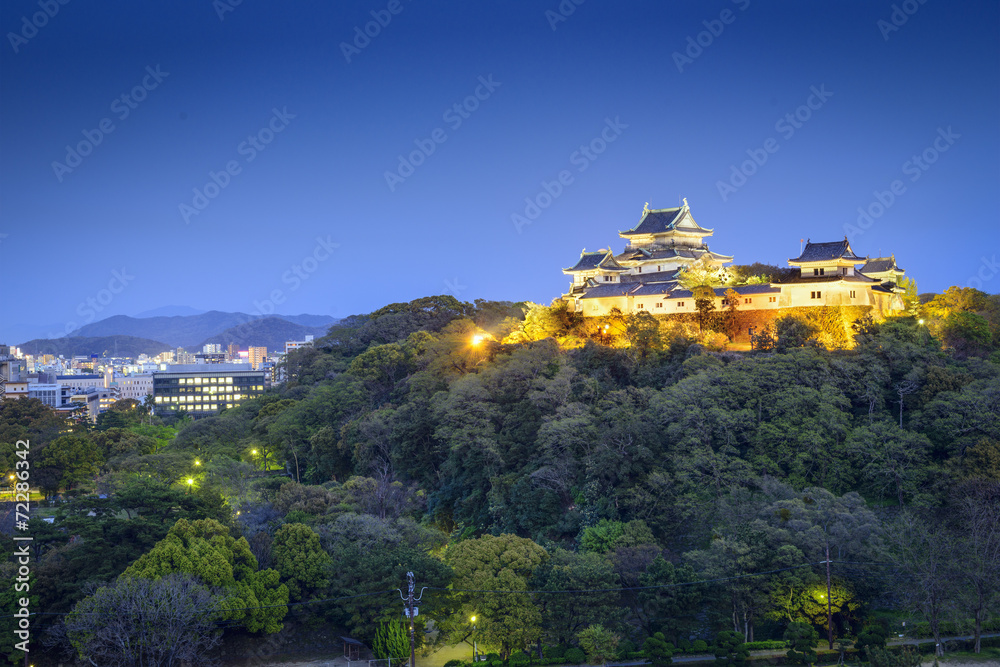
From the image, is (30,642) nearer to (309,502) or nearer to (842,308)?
(309,502)

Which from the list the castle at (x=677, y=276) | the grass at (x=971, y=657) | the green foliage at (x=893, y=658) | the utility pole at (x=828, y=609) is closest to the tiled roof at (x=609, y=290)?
the castle at (x=677, y=276)

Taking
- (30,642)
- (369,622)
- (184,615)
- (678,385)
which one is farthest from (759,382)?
(30,642)

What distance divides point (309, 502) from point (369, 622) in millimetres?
7072

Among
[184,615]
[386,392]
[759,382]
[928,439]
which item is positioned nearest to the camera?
[184,615]

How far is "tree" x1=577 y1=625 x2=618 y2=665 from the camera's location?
A: 70.8 ft

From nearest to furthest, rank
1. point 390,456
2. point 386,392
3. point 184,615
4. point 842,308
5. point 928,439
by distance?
point 184,615 < point 928,439 < point 842,308 < point 390,456 < point 386,392

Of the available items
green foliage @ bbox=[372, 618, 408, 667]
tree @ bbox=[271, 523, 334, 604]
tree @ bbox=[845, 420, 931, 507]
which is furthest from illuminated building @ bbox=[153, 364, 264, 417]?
tree @ bbox=[845, 420, 931, 507]

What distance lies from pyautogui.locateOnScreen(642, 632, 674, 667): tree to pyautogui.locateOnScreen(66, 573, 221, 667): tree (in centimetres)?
1069

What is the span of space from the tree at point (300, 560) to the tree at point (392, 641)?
8.39ft

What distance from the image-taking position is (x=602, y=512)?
2764 cm

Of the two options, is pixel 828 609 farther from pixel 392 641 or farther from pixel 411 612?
pixel 392 641

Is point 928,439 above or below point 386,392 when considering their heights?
below

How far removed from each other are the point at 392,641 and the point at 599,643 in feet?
17.3

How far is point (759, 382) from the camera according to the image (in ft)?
96.2
